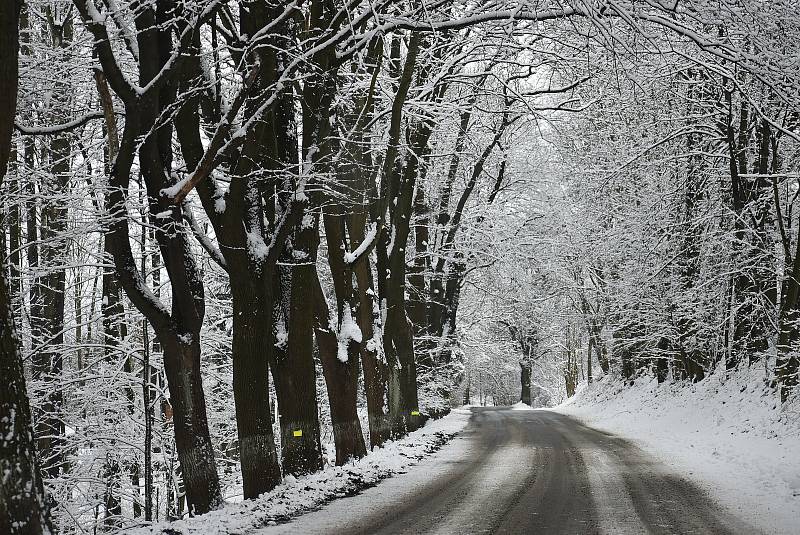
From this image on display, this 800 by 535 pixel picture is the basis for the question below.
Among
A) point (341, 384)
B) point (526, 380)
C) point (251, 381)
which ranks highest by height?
point (251, 381)

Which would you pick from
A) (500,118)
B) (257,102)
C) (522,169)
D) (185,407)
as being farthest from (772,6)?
(522,169)

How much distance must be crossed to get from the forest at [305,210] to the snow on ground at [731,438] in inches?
29.2

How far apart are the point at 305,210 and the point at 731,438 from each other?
10.6 metres

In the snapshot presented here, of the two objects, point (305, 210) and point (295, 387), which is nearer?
point (305, 210)

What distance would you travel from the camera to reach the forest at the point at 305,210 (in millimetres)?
9172

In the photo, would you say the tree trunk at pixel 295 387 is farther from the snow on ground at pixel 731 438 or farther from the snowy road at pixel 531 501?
the snow on ground at pixel 731 438

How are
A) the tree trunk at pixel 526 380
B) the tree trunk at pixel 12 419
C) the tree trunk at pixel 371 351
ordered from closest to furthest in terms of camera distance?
the tree trunk at pixel 12 419, the tree trunk at pixel 371 351, the tree trunk at pixel 526 380

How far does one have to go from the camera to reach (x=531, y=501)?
998 cm

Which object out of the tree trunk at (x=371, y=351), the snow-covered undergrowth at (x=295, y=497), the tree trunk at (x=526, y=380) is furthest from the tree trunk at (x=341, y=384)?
the tree trunk at (x=526, y=380)

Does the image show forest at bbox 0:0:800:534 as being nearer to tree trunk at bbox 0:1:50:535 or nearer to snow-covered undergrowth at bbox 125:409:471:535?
tree trunk at bbox 0:1:50:535

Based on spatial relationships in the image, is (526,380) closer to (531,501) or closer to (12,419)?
(531,501)

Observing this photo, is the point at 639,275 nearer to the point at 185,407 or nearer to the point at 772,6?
the point at 772,6

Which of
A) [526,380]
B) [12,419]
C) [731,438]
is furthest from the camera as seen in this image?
[526,380]

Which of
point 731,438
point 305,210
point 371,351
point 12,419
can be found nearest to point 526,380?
point 371,351
